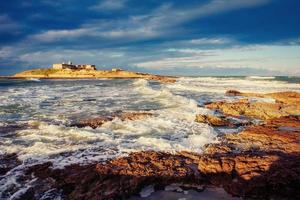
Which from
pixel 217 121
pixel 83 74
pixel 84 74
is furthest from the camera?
pixel 83 74

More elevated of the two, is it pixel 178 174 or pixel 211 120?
pixel 178 174

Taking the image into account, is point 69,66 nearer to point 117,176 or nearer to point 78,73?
point 78,73

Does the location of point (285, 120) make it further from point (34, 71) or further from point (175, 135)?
point (34, 71)

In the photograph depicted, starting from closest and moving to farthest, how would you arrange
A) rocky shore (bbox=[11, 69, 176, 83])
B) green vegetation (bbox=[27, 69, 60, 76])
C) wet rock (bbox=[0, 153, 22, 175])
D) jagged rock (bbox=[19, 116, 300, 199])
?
jagged rock (bbox=[19, 116, 300, 199]) → wet rock (bbox=[0, 153, 22, 175]) → rocky shore (bbox=[11, 69, 176, 83]) → green vegetation (bbox=[27, 69, 60, 76])

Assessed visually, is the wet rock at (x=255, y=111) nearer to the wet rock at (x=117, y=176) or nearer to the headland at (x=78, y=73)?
the wet rock at (x=117, y=176)

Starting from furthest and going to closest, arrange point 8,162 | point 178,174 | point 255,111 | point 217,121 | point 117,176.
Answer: point 255,111, point 217,121, point 8,162, point 178,174, point 117,176

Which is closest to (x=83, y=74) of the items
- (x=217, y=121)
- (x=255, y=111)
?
(x=255, y=111)

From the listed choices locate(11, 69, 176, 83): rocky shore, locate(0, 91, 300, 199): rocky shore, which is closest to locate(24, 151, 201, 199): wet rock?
locate(0, 91, 300, 199): rocky shore

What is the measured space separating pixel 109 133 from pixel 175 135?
202 centimetres

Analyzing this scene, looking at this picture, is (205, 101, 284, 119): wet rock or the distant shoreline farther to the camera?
the distant shoreline

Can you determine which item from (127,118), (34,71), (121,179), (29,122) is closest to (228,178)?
(121,179)

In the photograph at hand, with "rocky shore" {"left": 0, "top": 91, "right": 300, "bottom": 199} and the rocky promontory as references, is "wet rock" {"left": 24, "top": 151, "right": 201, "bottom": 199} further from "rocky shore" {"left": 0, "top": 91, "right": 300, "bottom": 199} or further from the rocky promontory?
the rocky promontory

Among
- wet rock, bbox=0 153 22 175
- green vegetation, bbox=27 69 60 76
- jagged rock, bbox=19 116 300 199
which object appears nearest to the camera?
jagged rock, bbox=19 116 300 199

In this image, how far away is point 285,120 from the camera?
43.5 feet
